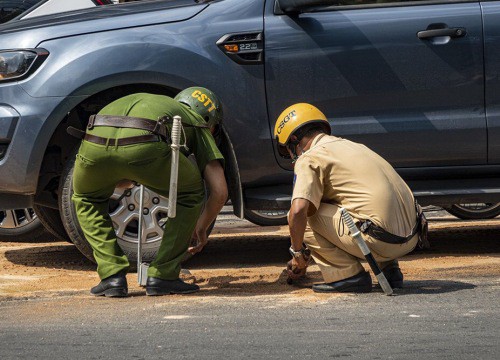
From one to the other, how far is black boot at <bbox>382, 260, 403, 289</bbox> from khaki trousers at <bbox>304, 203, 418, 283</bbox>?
0.08 m

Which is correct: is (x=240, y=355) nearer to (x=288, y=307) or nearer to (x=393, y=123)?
(x=288, y=307)

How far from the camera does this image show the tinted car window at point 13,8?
11.7 metres

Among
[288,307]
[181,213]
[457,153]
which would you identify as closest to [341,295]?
[288,307]

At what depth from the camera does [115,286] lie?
664 centimetres

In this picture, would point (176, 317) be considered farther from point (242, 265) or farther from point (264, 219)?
point (264, 219)

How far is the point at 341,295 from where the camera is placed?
656 centimetres

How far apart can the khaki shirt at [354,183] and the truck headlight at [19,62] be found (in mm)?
1735

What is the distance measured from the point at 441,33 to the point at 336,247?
1.60 m

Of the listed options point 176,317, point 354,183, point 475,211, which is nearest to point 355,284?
point 354,183

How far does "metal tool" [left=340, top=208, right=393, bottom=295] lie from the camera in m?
6.38

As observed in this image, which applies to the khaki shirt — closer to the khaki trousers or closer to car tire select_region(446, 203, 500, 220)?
the khaki trousers

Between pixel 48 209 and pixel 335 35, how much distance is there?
7.21 feet

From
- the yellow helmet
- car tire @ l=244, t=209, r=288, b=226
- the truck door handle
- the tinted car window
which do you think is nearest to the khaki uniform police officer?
the yellow helmet

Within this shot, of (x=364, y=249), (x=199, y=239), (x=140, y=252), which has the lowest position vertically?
(x=140, y=252)
